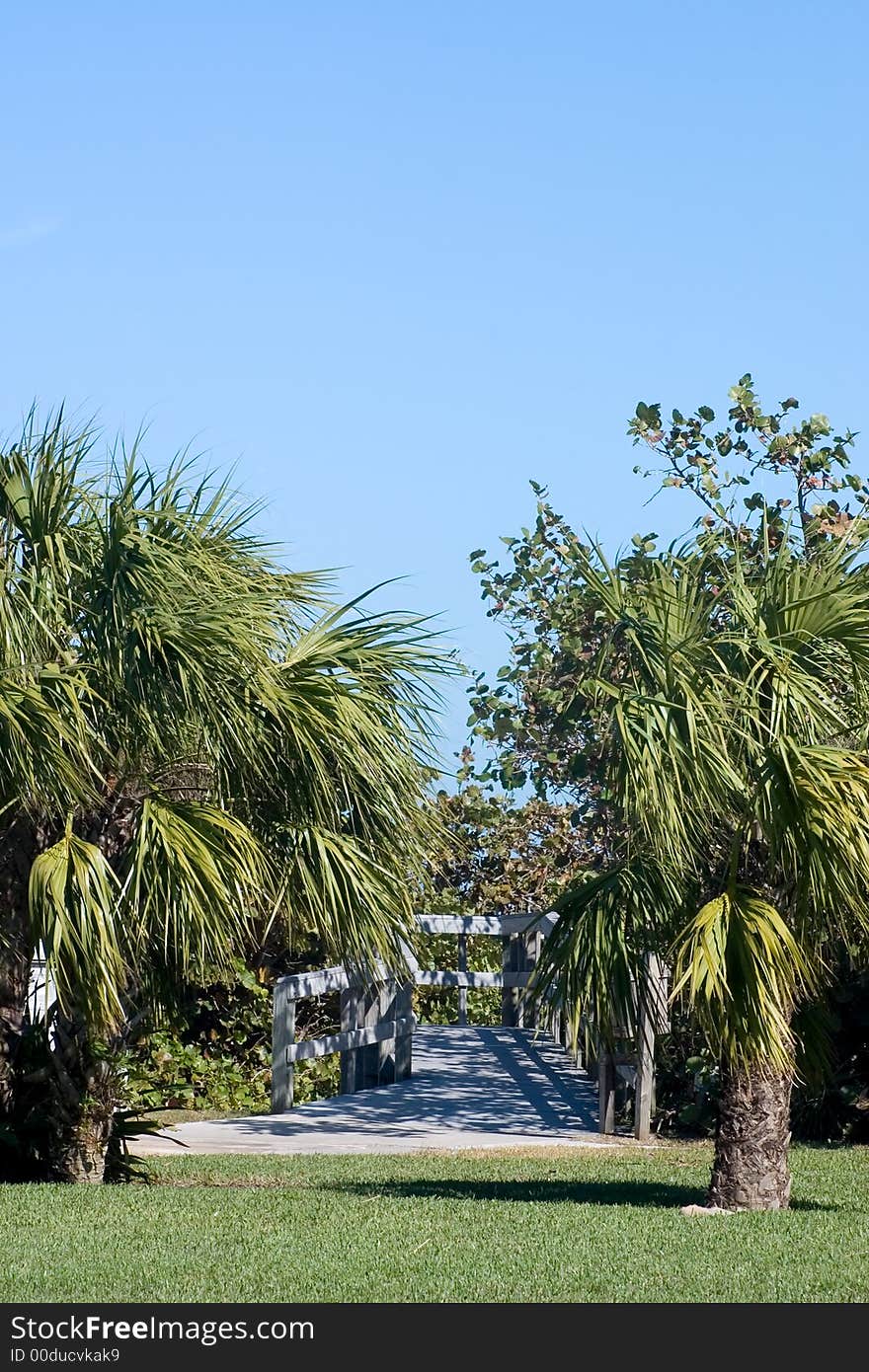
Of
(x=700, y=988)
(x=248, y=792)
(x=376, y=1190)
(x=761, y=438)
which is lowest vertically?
(x=376, y=1190)

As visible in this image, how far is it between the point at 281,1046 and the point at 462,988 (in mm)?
6174

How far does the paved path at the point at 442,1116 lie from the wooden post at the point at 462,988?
199 cm

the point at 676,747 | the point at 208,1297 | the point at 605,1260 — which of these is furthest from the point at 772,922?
the point at 208,1297

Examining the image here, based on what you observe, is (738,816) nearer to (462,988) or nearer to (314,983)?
(314,983)

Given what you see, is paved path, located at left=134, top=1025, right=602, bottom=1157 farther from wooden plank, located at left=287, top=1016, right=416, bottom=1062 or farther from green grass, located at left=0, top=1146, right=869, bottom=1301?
green grass, located at left=0, top=1146, right=869, bottom=1301

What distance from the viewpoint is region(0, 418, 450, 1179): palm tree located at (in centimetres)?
866

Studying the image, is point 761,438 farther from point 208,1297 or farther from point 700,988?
point 208,1297

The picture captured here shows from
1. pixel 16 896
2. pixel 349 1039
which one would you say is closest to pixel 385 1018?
pixel 349 1039

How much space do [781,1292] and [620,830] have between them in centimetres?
460

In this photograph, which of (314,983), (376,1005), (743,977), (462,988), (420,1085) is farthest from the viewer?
(462,988)

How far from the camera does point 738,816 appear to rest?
8.35 metres

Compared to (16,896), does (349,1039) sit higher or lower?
lower
